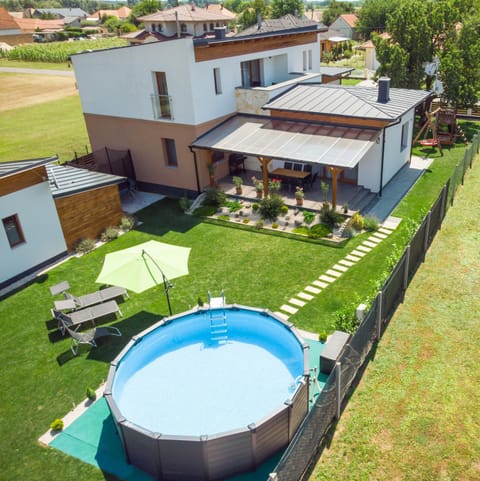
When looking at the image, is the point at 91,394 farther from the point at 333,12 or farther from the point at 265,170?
the point at 333,12

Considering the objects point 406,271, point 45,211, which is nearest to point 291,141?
point 406,271

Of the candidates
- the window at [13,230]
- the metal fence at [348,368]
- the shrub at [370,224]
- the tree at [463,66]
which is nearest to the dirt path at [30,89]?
the window at [13,230]

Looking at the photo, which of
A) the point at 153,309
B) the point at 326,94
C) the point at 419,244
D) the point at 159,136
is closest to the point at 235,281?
the point at 153,309

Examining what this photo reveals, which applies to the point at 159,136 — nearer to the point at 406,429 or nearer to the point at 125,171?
the point at 125,171

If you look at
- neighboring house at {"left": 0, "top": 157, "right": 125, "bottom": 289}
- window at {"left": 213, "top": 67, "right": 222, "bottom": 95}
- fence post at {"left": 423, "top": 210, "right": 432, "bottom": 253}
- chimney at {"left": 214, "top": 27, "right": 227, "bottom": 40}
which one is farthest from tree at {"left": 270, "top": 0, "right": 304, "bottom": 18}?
fence post at {"left": 423, "top": 210, "right": 432, "bottom": 253}

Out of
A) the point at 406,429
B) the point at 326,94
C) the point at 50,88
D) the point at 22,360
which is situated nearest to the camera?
the point at 406,429
